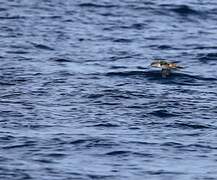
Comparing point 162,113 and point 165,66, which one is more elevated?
point 165,66

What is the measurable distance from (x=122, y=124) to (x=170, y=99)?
3031 mm

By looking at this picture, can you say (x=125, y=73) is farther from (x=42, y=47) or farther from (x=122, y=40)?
(x=122, y=40)

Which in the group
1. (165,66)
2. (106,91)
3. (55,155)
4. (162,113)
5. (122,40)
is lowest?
(55,155)

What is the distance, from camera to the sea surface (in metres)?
23.0

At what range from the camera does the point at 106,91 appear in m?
29.4

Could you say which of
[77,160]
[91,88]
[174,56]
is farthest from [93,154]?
[174,56]

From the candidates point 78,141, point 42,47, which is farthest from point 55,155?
point 42,47

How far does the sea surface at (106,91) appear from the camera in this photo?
2297cm

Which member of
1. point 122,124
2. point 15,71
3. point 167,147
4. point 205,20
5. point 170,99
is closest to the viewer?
point 167,147

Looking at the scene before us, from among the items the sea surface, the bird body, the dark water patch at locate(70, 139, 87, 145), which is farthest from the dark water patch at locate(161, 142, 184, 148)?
the bird body

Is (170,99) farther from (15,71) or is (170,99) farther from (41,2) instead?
(41,2)

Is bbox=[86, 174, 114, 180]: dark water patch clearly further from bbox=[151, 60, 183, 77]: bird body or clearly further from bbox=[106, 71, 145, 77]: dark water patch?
bbox=[106, 71, 145, 77]: dark water patch

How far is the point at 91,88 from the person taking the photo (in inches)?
1173

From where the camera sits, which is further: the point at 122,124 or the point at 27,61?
the point at 27,61
